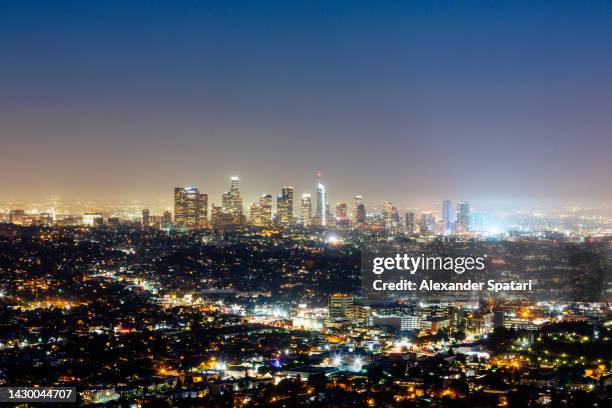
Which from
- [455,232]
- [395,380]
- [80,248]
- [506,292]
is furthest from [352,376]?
[80,248]

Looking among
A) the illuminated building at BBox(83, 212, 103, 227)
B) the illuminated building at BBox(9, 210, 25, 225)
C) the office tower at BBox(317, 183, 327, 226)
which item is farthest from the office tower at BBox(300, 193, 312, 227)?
the illuminated building at BBox(9, 210, 25, 225)

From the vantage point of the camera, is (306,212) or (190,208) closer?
(306,212)

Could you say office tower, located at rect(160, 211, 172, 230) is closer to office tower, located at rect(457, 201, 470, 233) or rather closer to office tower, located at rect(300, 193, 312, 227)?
office tower, located at rect(300, 193, 312, 227)

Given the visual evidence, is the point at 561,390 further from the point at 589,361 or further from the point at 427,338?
the point at 427,338

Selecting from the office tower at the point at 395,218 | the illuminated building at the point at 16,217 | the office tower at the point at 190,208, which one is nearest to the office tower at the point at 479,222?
the office tower at the point at 395,218

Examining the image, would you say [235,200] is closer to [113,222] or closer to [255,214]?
[255,214]

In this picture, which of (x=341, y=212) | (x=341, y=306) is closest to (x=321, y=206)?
(x=341, y=212)
